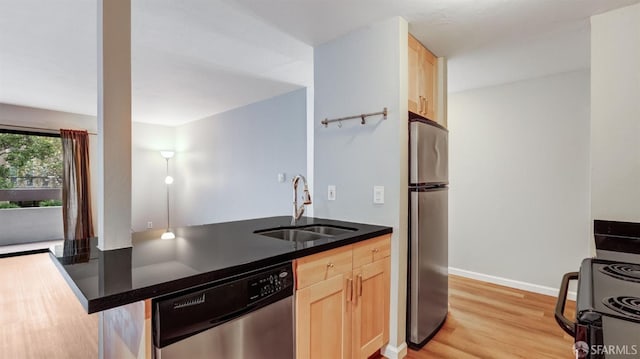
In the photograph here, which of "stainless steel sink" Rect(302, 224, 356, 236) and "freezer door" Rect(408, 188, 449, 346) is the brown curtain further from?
"freezer door" Rect(408, 188, 449, 346)

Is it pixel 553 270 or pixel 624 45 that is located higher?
pixel 624 45

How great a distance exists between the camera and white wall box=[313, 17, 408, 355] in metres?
2.05

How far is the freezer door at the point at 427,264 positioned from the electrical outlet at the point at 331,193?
1.93 ft

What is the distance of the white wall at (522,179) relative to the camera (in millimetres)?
3023

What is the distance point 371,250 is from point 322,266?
1.49ft

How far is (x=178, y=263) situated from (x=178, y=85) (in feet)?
10.2

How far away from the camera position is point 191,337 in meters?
1.04

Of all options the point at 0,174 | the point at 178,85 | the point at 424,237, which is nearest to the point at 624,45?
the point at 424,237

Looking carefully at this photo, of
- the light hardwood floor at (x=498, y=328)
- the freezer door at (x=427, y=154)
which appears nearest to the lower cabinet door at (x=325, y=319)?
the light hardwood floor at (x=498, y=328)

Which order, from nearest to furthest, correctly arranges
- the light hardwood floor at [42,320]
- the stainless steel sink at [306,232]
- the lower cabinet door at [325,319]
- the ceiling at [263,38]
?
the lower cabinet door at [325,319]
the ceiling at [263,38]
the stainless steel sink at [306,232]
the light hardwood floor at [42,320]

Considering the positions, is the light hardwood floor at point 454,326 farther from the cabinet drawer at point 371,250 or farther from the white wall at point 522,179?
the cabinet drawer at point 371,250

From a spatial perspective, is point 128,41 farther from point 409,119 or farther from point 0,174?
point 0,174

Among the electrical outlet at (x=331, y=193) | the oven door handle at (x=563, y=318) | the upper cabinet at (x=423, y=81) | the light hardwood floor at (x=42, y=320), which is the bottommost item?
the light hardwood floor at (x=42, y=320)

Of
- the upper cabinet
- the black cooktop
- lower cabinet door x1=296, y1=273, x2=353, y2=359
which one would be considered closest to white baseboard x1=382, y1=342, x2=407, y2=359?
lower cabinet door x1=296, y1=273, x2=353, y2=359
